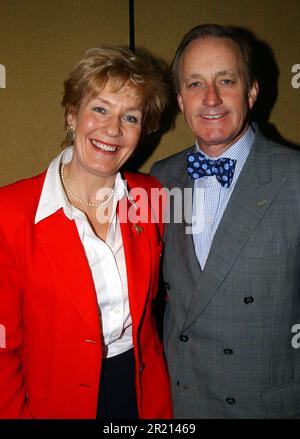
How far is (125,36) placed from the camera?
1939 millimetres

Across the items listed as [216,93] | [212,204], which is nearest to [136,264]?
[212,204]

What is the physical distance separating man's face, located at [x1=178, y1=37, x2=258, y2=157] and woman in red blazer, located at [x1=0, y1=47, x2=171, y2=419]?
147 millimetres

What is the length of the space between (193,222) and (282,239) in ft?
1.21

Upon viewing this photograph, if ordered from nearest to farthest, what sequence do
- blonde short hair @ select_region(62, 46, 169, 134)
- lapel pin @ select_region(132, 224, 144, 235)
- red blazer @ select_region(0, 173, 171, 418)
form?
red blazer @ select_region(0, 173, 171, 418) → blonde short hair @ select_region(62, 46, 169, 134) → lapel pin @ select_region(132, 224, 144, 235)

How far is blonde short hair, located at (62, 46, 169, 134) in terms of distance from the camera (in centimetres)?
150

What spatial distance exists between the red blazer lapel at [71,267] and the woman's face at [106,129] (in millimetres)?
304

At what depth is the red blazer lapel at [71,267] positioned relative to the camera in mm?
1396

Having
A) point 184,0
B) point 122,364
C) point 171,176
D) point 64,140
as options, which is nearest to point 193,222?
point 171,176

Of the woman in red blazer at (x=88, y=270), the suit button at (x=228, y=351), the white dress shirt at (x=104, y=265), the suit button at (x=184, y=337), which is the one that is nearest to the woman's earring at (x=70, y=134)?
the woman in red blazer at (x=88, y=270)

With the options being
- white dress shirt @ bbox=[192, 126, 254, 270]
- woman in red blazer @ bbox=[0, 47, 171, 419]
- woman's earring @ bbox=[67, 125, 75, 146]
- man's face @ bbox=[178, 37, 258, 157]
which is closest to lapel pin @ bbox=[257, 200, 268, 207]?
white dress shirt @ bbox=[192, 126, 254, 270]

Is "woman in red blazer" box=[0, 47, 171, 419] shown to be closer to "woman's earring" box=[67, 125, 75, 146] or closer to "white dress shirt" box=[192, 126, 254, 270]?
"woman's earring" box=[67, 125, 75, 146]

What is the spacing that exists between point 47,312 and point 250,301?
0.74 metres

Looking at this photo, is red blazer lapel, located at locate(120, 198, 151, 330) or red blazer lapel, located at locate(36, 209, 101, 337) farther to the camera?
red blazer lapel, located at locate(120, 198, 151, 330)

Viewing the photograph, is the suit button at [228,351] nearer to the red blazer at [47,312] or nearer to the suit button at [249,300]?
the suit button at [249,300]
